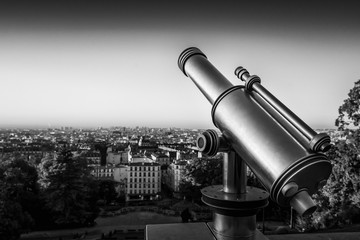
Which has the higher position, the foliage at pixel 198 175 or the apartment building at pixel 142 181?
the foliage at pixel 198 175

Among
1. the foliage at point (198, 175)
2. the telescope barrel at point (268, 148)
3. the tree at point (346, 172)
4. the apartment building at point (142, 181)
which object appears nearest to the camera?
the telescope barrel at point (268, 148)

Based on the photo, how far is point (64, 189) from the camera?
91.1 feet

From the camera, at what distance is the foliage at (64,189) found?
27547mm

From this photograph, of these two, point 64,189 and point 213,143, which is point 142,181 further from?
point 213,143

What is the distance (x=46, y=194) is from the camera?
27.8 metres

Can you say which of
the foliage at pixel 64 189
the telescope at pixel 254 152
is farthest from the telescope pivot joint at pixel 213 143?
the foliage at pixel 64 189

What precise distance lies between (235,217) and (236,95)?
2.62 ft

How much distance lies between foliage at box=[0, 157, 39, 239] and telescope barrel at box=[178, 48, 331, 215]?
2066cm

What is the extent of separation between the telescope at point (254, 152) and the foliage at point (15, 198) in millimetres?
20525

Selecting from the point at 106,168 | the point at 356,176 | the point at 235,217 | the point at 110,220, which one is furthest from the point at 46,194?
the point at 106,168

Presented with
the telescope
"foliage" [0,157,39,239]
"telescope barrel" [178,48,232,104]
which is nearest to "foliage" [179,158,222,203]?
"foliage" [0,157,39,239]

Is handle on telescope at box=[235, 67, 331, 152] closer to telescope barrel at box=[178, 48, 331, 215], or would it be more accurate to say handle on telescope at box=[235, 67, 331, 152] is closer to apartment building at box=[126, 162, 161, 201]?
telescope barrel at box=[178, 48, 331, 215]

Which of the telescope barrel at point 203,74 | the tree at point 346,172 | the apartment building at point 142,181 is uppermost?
the telescope barrel at point 203,74

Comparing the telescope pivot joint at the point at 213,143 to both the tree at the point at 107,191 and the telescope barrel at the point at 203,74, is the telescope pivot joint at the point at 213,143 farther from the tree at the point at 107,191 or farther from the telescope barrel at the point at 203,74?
the tree at the point at 107,191
